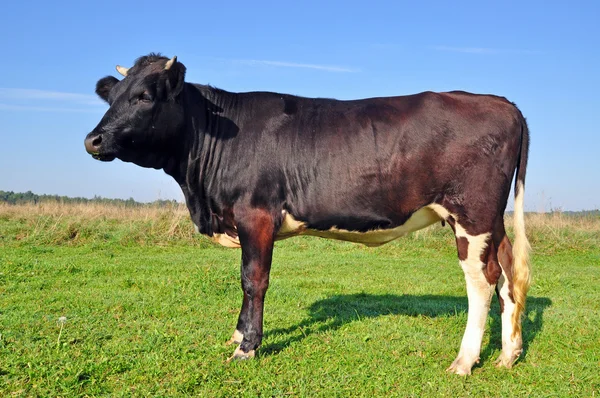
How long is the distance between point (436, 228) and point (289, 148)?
1126 cm

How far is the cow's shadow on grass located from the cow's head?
217 centimetres

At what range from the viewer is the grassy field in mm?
4418

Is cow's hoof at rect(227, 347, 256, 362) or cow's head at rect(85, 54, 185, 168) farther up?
cow's head at rect(85, 54, 185, 168)

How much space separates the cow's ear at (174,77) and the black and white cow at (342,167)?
0.04 ft

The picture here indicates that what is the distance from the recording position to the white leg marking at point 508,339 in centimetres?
511

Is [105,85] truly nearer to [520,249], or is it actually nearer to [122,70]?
[122,70]

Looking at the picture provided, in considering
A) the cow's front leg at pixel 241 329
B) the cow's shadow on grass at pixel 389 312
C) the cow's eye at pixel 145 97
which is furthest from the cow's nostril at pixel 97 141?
the cow's shadow on grass at pixel 389 312

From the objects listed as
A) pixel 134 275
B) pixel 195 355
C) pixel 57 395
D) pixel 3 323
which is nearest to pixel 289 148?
pixel 195 355

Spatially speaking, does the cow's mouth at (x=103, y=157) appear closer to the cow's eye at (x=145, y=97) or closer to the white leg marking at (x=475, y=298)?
the cow's eye at (x=145, y=97)

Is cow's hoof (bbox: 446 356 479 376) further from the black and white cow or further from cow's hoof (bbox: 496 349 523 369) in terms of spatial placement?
cow's hoof (bbox: 496 349 523 369)

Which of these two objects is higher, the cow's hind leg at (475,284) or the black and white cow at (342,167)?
the black and white cow at (342,167)

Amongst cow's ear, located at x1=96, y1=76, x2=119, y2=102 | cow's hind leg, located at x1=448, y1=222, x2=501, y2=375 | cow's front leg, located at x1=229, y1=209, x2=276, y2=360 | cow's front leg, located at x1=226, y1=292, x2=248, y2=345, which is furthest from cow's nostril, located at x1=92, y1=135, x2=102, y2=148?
cow's hind leg, located at x1=448, y1=222, x2=501, y2=375

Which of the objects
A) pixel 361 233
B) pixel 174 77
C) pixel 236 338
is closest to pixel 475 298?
pixel 361 233

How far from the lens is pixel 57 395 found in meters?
4.01
